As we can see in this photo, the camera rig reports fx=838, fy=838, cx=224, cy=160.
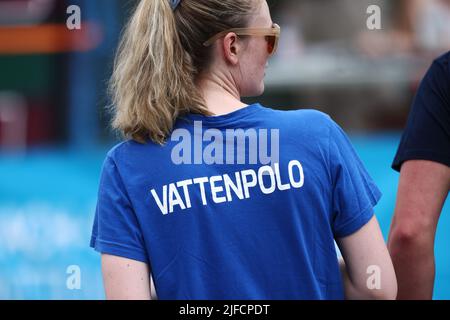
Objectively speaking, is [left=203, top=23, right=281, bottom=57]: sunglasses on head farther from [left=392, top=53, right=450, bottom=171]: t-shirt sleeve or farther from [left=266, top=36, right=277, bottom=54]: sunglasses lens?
[left=392, top=53, right=450, bottom=171]: t-shirt sleeve

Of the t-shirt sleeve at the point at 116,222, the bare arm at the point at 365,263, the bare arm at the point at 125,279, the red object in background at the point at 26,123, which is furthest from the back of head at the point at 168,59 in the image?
the red object in background at the point at 26,123

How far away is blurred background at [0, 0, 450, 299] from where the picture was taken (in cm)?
566

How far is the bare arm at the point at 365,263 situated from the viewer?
209 centimetres

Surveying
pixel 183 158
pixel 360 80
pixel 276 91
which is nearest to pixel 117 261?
pixel 183 158

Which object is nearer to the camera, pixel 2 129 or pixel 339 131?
pixel 339 131

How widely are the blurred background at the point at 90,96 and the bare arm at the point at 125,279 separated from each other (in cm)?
333

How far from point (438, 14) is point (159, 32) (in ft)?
17.4

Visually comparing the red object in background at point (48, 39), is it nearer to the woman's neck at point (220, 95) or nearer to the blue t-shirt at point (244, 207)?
the woman's neck at point (220, 95)

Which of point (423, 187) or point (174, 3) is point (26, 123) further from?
point (174, 3)

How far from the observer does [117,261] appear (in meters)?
2.11

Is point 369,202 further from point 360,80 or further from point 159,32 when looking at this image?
point 360,80

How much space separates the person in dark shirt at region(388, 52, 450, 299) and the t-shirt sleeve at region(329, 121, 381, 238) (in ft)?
2.21

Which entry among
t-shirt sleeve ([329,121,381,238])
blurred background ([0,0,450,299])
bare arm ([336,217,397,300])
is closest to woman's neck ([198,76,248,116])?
t-shirt sleeve ([329,121,381,238])

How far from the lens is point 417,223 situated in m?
2.72
